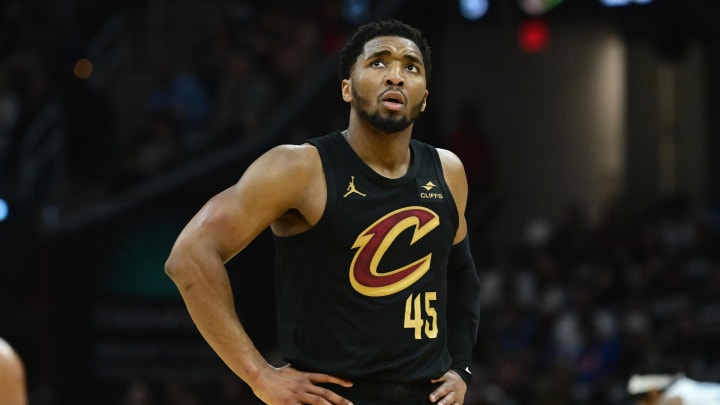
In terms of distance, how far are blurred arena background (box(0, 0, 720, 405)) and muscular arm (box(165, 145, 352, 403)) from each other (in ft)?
24.6

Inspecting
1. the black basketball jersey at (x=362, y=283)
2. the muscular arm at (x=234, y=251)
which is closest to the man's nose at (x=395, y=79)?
the black basketball jersey at (x=362, y=283)

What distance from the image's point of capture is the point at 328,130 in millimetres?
14523

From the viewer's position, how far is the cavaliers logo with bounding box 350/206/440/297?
190 inches

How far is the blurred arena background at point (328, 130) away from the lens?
1311cm

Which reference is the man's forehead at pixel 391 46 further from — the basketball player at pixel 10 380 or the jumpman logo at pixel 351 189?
the basketball player at pixel 10 380

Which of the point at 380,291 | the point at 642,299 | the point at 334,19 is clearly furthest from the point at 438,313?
the point at 334,19

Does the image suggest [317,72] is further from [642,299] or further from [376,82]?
[376,82]

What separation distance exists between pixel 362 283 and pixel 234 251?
459 millimetres

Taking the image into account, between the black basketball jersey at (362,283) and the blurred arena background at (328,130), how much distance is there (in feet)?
23.6

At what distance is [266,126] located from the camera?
572 inches

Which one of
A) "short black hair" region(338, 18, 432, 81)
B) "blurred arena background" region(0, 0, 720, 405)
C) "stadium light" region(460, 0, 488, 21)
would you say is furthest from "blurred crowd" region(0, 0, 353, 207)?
"short black hair" region(338, 18, 432, 81)

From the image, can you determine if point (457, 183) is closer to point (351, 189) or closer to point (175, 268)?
point (351, 189)

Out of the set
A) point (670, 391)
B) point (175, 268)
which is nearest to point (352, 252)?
point (175, 268)

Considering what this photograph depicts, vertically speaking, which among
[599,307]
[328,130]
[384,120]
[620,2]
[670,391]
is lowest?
[599,307]
